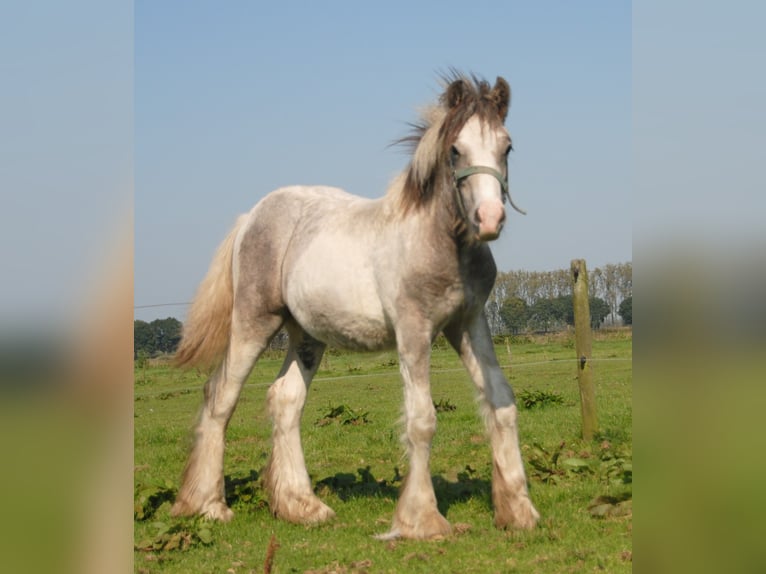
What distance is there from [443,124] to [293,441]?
2914 millimetres

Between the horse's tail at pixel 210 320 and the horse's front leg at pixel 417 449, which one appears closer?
the horse's front leg at pixel 417 449

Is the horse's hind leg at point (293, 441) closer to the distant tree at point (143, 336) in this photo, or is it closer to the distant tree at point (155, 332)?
the distant tree at point (155, 332)

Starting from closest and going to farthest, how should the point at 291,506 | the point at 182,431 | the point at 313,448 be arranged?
the point at 291,506 → the point at 313,448 → the point at 182,431

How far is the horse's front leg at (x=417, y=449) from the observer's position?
5.21 meters

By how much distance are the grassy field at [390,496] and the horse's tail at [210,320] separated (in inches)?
35.3

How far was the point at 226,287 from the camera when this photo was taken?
271 inches

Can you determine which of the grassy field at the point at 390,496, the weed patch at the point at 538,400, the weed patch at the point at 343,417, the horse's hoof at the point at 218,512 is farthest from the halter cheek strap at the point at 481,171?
the weed patch at the point at 538,400

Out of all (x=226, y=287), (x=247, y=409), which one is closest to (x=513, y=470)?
(x=226, y=287)

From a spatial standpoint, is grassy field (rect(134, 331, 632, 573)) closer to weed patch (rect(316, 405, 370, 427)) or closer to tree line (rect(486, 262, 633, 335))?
weed patch (rect(316, 405, 370, 427))

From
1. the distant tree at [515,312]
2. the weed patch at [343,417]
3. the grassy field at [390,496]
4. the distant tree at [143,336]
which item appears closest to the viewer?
the grassy field at [390,496]

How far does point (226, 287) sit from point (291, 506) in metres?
2.00

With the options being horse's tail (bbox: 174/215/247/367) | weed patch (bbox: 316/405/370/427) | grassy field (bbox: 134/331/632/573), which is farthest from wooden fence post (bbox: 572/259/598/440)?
horse's tail (bbox: 174/215/247/367)
